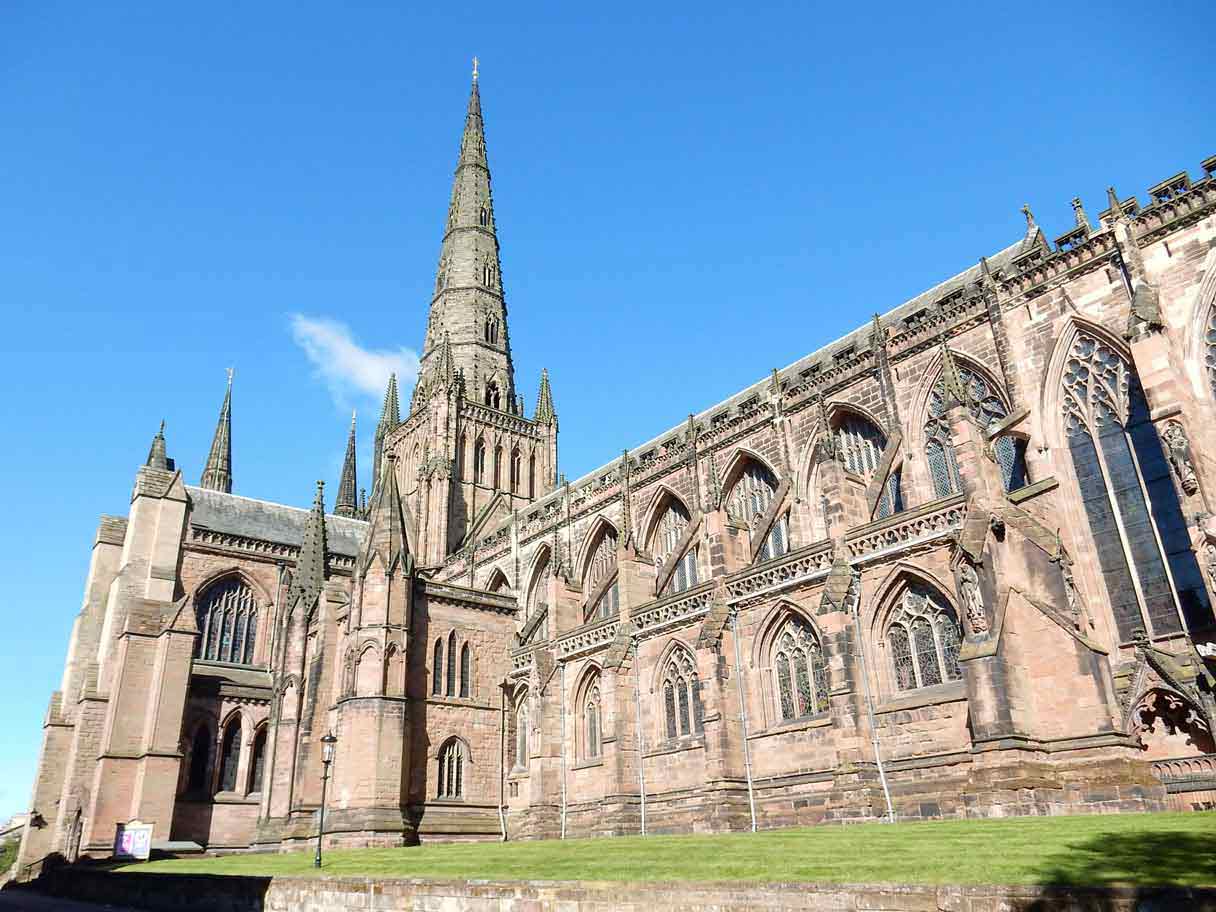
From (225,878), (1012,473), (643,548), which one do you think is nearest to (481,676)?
(643,548)

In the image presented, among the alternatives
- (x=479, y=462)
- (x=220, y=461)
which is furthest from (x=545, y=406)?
(x=220, y=461)

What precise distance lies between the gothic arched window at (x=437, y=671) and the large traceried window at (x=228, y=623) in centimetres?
1576

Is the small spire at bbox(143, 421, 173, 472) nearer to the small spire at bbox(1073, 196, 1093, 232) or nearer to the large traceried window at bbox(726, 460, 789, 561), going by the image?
the large traceried window at bbox(726, 460, 789, 561)

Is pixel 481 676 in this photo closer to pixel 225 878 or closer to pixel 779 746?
pixel 779 746

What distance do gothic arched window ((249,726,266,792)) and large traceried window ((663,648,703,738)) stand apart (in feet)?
66.0

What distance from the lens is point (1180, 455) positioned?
17.1 m

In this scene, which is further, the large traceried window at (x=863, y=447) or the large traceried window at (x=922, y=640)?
the large traceried window at (x=863, y=447)

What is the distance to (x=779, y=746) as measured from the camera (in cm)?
2141

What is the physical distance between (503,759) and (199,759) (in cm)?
1356

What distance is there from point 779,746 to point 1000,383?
35.6 ft

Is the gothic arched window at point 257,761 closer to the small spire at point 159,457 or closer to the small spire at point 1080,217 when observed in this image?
the small spire at point 159,457

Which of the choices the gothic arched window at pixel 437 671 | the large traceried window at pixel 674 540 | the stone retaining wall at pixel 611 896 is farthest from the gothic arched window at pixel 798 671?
the gothic arched window at pixel 437 671

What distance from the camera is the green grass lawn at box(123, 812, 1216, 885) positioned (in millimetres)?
8336

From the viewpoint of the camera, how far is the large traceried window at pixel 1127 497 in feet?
59.8
